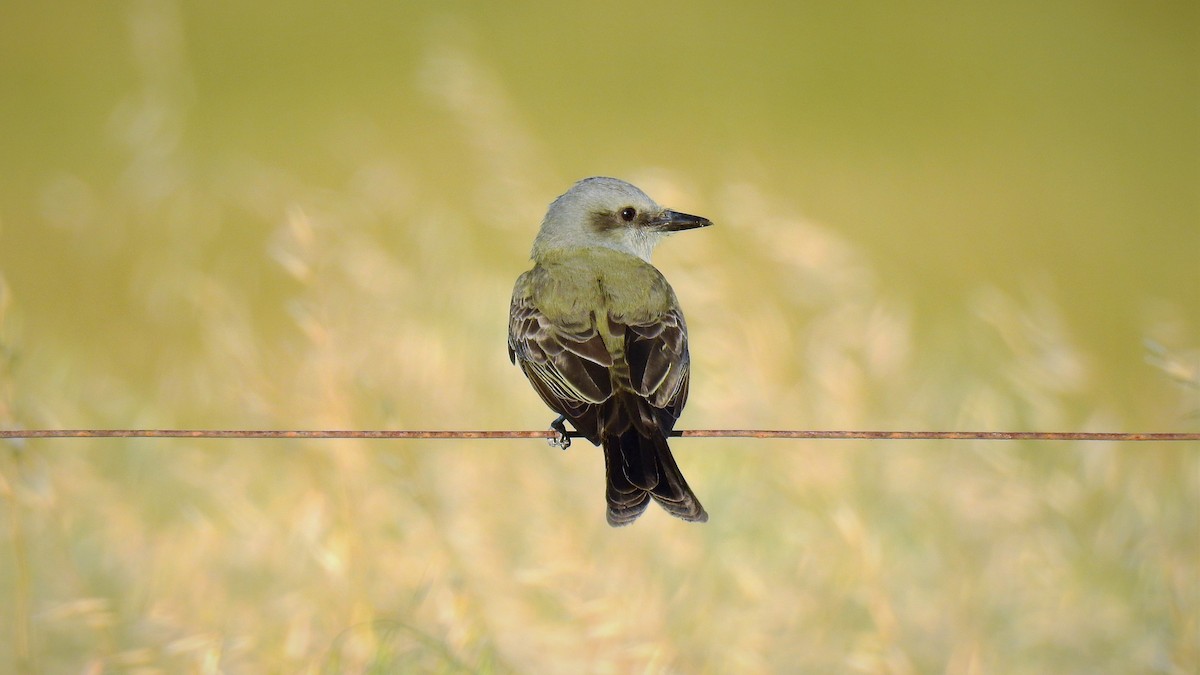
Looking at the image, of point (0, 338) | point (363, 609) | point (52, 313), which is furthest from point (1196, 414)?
point (52, 313)

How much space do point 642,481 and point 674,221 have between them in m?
1.67

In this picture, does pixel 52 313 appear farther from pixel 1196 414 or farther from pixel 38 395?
pixel 1196 414

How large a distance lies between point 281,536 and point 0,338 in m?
1.37

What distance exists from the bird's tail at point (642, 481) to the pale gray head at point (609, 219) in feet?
4.71

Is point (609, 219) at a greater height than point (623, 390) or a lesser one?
greater

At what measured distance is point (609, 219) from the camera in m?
5.03


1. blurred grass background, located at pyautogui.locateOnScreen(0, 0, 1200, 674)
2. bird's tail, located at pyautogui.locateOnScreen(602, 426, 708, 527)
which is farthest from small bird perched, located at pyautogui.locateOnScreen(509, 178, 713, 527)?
blurred grass background, located at pyautogui.locateOnScreen(0, 0, 1200, 674)

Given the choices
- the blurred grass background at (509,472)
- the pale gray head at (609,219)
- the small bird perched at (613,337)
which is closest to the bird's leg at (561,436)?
the small bird perched at (613,337)

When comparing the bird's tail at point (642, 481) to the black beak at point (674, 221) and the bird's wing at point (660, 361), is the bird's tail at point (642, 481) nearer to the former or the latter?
the bird's wing at point (660, 361)

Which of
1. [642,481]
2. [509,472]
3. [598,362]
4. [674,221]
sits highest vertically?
[674,221]

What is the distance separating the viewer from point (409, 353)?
15.8 feet

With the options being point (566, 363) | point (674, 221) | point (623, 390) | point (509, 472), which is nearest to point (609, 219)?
point (674, 221)

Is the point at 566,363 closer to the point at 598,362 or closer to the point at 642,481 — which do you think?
the point at 598,362

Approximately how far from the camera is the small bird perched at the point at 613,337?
141 inches
